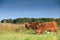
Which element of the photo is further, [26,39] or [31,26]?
[31,26]

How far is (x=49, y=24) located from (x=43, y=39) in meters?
8.09

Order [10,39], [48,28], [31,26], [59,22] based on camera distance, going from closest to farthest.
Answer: [10,39] → [48,28] → [31,26] → [59,22]

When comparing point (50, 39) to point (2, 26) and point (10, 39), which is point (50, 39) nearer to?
point (10, 39)

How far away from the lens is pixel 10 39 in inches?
270

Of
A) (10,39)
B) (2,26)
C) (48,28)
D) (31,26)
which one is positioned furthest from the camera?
(31,26)

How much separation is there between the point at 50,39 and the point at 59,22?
13.5 meters

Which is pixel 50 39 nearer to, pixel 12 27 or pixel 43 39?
pixel 43 39

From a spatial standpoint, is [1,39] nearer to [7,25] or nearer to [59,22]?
[7,25]

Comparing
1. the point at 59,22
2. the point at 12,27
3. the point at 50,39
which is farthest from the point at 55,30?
the point at 50,39

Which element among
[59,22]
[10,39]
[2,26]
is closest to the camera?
[10,39]

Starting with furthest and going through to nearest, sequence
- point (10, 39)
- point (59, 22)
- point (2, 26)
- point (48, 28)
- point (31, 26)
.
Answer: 1. point (59, 22)
2. point (31, 26)
3. point (2, 26)
4. point (48, 28)
5. point (10, 39)

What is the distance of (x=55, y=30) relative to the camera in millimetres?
15102

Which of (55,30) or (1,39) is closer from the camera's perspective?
(1,39)

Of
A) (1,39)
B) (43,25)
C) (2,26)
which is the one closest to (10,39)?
(1,39)
